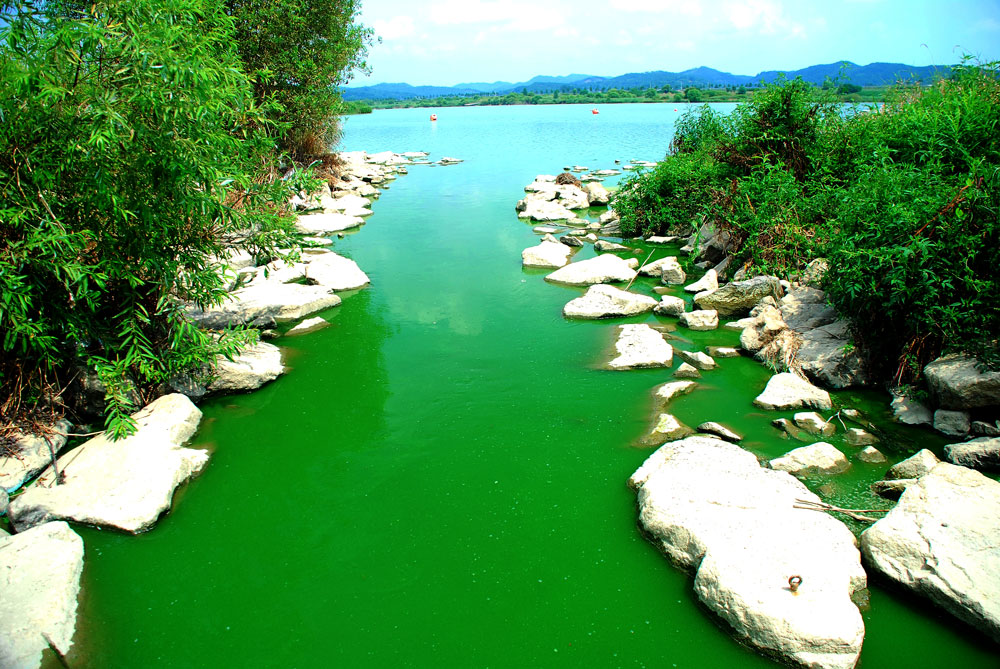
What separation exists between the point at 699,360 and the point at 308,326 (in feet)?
19.3

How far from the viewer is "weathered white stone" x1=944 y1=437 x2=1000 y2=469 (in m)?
5.41

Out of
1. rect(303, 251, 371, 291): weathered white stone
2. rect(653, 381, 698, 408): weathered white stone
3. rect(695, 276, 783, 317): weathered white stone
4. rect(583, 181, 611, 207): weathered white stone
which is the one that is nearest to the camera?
rect(653, 381, 698, 408): weathered white stone

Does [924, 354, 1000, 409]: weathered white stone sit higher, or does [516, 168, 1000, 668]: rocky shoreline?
[924, 354, 1000, 409]: weathered white stone

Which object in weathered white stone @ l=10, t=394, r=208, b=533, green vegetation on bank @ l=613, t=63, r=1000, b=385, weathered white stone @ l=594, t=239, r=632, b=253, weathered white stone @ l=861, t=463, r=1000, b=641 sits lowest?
weathered white stone @ l=10, t=394, r=208, b=533

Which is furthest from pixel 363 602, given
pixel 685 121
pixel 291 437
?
pixel 685 121

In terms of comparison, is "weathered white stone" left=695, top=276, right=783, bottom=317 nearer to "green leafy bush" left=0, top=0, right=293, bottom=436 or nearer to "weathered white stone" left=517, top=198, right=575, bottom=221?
"green leafy bush" left=0, top=0, right=293, bottom=436

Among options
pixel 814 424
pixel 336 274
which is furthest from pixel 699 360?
pixel 336 274

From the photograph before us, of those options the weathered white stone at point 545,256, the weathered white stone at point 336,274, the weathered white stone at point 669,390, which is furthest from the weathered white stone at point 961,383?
the weathered white stone at point 336,274

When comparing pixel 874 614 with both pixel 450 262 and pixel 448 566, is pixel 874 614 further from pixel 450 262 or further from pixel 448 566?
pixel 450 262

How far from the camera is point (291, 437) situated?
6.60 metres

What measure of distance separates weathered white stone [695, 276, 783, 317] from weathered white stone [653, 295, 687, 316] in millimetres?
508

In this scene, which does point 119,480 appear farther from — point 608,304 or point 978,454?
point 978,454

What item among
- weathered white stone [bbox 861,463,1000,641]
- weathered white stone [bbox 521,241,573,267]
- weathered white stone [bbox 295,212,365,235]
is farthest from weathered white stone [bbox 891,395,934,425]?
weathered white stone [bbox 295,212,365,235]

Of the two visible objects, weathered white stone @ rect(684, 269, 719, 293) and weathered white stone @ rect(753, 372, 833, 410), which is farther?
weathered white stone @ rect(684, 269, 719, 293)
